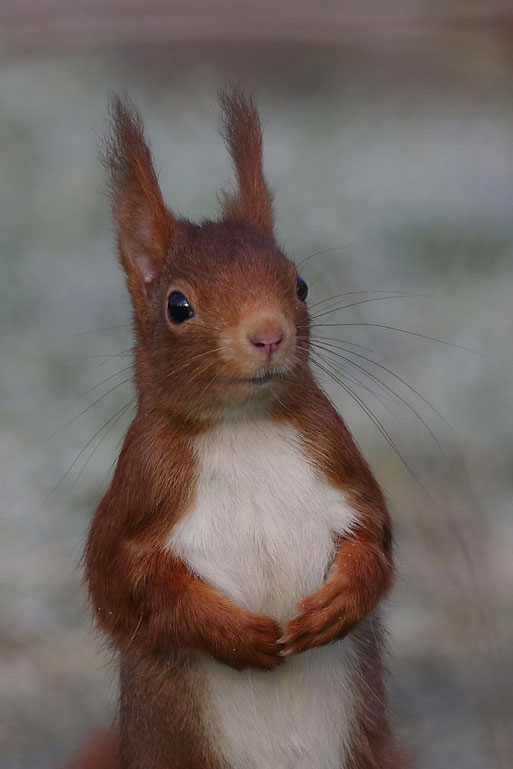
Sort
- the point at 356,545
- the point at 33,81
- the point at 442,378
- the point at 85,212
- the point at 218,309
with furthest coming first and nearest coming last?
the point at 442,378 < the point at 85,212 < the point at 33,81 < the point at 356,545 < the point at 218,309

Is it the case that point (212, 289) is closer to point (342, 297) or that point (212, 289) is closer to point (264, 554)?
point (264, 554)

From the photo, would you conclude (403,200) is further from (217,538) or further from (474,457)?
(217,538)

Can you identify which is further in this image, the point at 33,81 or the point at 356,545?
the point at 33,81

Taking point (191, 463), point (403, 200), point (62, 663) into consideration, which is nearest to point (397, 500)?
point (403, 200)

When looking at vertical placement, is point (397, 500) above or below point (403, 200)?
below


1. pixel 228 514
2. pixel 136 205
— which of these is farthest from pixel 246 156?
pixel 228 514

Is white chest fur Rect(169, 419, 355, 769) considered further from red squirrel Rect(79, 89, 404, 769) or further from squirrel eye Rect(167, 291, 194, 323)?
squirrel eye Rect(167, 291, 194, 323)

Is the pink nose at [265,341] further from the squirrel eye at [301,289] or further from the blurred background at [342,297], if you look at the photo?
the blurred background at [342,297]
